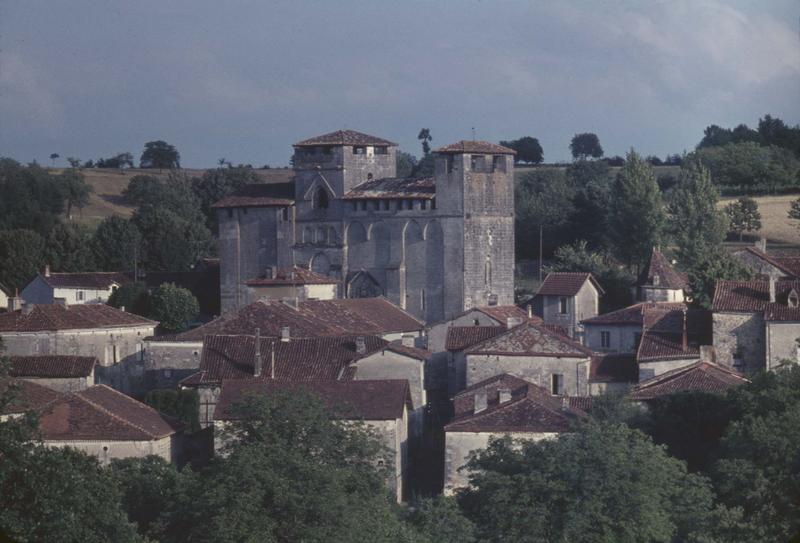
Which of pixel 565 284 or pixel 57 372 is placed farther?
pixel 565 284

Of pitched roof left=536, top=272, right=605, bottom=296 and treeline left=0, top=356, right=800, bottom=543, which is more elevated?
pitched roof left=536, top=272, right=605, bottom=296

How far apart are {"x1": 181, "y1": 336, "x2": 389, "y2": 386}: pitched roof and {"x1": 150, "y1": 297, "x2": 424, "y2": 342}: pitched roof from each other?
1.98 meters

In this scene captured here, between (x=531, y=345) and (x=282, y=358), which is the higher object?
(x=531, y=345)

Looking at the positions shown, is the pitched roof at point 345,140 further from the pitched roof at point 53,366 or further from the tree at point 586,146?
the tree at point 586,146

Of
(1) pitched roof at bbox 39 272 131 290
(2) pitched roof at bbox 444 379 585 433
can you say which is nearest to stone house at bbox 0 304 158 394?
(1) pitched roof at bbox 39 272 131 290

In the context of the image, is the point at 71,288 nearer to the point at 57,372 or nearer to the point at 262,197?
the point at 262,197

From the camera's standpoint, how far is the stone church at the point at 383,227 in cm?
6500

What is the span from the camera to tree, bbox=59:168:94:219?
10269 centimetres

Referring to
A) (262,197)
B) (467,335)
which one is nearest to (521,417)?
(467,335)

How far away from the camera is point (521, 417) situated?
4391 cm

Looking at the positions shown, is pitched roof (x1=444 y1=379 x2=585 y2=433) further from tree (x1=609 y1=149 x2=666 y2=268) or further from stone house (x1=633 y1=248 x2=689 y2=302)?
tree (x1=609 y1=149 x2=666 y2=268)

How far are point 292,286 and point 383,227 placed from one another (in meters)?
5.06

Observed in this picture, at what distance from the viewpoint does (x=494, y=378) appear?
49.2m

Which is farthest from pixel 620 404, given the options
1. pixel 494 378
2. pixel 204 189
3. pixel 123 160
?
pixel 123 160
